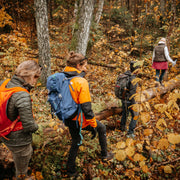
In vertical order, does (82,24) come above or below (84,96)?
above

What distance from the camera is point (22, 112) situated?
1.78 metres

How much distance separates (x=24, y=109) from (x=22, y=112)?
0.17 ft

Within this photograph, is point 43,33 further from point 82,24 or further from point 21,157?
point 21,157

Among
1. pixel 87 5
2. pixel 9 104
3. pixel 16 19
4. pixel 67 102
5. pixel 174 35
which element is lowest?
pixel 67 102

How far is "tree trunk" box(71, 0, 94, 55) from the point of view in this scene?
504 cm

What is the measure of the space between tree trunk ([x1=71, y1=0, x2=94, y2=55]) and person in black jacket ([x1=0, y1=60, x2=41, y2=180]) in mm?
3944

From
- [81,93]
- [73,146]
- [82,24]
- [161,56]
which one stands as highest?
[82,24]

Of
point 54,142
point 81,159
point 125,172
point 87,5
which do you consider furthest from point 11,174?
point 87,5

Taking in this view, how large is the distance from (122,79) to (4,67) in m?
6.39

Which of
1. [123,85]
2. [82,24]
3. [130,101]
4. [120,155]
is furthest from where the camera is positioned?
[82,24]

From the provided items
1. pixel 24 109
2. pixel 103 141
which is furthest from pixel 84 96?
pixel 103 141

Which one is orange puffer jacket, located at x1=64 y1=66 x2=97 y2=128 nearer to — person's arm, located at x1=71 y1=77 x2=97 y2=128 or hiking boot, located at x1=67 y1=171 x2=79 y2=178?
person's arm, located at x1=71 y1=77 x2=97 y2=128

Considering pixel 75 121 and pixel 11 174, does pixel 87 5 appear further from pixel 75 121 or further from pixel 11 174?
pixel 11 174

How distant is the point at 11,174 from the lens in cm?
261
